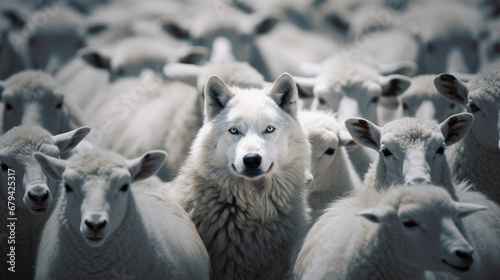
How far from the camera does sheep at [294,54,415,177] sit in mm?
7594

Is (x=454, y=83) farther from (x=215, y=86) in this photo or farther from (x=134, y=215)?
(x=134, y=215)

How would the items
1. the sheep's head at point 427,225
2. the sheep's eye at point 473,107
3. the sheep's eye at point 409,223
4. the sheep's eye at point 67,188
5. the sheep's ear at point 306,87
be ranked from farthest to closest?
the sheep's ear at point 306,87
the sheep's eye at point 473,107
the sheep's eye at point 67,188
the sheep's eye at point 409,223
the sheep's head at point 427,225

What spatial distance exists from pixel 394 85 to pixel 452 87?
159 cm

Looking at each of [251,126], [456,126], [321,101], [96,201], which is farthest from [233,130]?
[321,101]

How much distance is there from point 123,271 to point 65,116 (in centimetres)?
333

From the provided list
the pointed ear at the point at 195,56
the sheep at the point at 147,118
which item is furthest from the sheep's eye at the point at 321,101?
the pointed ear at the point at 195,56

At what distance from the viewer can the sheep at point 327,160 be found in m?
6.60

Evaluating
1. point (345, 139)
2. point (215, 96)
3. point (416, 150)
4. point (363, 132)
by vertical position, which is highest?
point (416, 150)

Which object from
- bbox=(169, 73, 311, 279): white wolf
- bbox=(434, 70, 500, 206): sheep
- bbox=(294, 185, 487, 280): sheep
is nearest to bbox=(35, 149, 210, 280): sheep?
bbox=(169, 73, 311, 279): white wolf

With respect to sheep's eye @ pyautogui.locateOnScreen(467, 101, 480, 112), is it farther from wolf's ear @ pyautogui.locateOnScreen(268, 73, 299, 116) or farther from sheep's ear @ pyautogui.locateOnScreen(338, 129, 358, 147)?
wolf's ear @ pyautogui.locateOnScreen(268, 73, 299, 116)

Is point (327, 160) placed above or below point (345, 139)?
below

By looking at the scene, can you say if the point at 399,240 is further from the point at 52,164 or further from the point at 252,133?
the point at 52,164

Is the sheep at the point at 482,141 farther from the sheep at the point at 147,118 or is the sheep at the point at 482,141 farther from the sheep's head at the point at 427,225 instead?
the sheep at the point at 147,118

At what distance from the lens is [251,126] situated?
18.1 ft
